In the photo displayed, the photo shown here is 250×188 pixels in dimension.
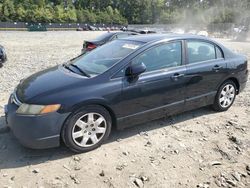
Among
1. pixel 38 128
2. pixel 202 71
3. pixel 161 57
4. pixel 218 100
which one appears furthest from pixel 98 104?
pixel 218 100

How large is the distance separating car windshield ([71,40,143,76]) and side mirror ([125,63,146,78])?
0.85ft

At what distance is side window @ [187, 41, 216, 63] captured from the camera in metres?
4.77

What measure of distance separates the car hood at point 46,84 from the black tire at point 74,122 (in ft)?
1.27

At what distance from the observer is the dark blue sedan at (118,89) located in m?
3.56

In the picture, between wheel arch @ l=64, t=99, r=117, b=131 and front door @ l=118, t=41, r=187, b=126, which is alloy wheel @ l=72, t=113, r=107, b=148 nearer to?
wheel arch @ l=64, t=99, r=117, b=131

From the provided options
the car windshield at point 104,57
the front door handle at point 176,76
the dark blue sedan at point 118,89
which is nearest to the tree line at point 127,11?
the car windshield at point 104,57

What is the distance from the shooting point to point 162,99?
4398mm

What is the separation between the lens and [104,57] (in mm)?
4504

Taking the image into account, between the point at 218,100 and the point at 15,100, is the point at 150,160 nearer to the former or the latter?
the point at 15,100

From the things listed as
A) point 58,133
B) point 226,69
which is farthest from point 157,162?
point 226,69

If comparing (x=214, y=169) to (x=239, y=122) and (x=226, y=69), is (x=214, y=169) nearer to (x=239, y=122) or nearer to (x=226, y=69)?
(x=239, y=122)

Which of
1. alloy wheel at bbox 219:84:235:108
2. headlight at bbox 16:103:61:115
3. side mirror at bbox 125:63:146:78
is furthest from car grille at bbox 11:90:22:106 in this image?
alloy wheel at bbox 219:84:235:108

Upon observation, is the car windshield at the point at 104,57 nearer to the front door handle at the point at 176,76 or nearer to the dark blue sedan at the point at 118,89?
the dark blue sedan at the point at 118,89

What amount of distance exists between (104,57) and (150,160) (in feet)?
5.97
